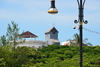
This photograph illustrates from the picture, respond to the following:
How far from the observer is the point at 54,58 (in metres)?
34.2

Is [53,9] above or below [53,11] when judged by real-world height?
above

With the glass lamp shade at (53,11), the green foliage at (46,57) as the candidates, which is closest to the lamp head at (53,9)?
the glass lamp shade at (53,11)

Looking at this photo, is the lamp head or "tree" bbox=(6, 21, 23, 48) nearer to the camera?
the lamp head

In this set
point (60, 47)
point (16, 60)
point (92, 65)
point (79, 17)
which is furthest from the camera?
point (60, 47)

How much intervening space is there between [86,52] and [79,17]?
78.9 feet

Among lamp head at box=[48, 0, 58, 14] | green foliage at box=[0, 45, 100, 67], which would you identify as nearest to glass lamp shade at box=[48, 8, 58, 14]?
lamp head at box=[48, 0, 58, 14]

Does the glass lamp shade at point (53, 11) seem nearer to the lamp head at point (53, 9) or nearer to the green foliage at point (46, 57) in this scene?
the lamp head at point (53, 9)

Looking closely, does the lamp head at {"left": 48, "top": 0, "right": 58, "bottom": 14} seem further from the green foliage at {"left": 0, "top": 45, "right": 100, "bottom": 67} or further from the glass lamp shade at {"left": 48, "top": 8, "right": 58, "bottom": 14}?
the green foliage at {"left": 0, "top": 45, "right": 100, "bottom": 67}

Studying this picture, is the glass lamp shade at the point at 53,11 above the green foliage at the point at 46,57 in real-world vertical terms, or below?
above

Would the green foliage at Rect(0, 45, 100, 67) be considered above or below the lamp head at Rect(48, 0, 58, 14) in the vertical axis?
below

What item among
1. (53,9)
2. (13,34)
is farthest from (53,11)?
(13,34)

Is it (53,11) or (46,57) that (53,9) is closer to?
(53,11)

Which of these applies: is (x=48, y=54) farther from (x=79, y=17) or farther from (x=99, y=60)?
(x=79, y=17)

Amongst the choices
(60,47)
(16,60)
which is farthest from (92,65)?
(60,47)
